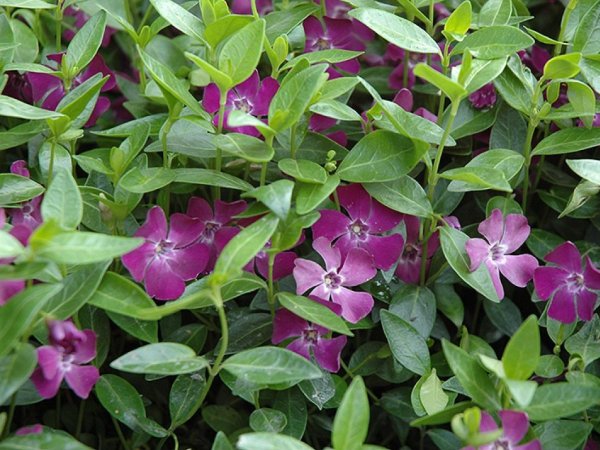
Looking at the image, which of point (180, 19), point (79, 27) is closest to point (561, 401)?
point (180, 19)

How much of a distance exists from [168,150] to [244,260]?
29 centimetres

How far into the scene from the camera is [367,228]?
107 centimetres

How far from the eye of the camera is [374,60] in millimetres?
1441

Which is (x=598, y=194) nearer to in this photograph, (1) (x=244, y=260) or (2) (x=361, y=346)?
(2) (x=361, y=346)

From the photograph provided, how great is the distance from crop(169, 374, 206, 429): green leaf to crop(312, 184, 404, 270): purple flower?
229mm

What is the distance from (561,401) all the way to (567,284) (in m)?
0.24

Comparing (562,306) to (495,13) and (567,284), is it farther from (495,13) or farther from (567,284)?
(495,13)

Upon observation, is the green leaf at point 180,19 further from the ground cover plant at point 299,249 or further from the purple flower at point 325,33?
the purple flower at point 325,33

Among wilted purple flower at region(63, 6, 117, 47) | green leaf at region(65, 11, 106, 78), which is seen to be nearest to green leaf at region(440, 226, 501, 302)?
green leaf at region(65, 11, 106, 78)

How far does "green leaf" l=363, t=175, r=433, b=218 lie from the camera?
3.43 feet

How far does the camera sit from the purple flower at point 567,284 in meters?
1.06

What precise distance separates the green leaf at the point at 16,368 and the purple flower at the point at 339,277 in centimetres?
31

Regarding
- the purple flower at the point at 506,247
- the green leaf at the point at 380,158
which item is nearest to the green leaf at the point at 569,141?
the purple flower at the point at 506,247

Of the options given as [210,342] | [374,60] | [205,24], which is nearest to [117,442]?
[210,342]
